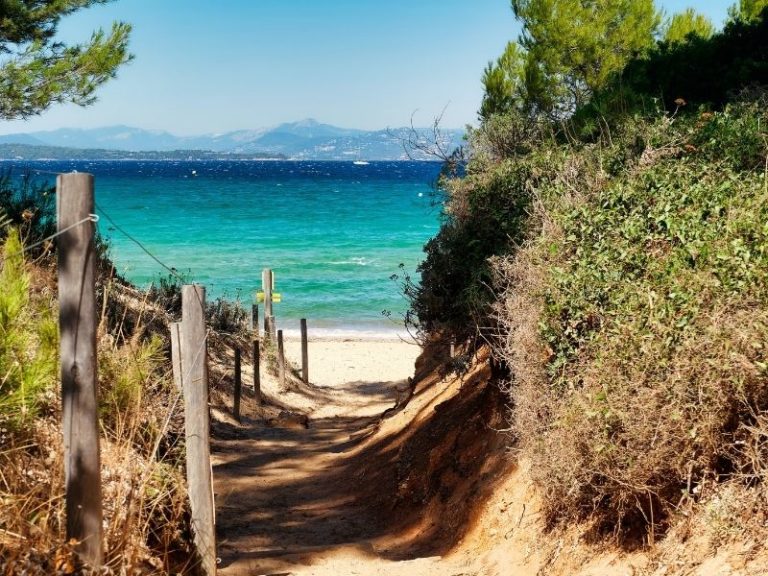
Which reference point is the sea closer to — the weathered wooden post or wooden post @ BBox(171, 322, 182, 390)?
the weathered wooden post

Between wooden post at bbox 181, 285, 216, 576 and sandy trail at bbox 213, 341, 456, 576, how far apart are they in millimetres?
1555

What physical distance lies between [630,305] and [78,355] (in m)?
3.81

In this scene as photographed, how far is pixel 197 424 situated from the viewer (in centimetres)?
629

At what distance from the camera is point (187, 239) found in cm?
5809

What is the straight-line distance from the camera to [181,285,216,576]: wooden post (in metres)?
6.25

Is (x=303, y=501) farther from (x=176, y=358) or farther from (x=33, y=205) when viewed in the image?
(x=33, y=205)

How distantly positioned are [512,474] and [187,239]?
170 feet

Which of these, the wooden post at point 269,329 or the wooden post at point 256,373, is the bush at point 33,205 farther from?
the wooden post at point 269,329

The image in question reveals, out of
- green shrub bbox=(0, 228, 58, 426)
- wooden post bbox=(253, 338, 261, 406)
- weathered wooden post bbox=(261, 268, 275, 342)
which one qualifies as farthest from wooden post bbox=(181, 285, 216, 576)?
weathered wooden post bbox=(261, 268, 275, 342)

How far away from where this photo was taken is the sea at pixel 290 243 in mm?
35812

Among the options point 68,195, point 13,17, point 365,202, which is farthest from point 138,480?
point 365,202

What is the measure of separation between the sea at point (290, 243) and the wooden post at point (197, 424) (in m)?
6.60

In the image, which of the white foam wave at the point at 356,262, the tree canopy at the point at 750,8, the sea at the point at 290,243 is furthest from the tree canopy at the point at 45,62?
the white foam wave at the point at 356,262

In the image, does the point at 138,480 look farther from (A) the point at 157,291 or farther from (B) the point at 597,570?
(A) the point at 157,291
